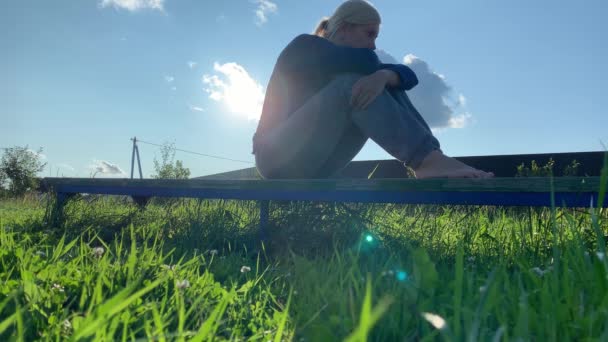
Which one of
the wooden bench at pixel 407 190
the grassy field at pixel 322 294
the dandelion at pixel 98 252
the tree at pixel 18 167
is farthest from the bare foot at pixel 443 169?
the tree at pixel 18 167

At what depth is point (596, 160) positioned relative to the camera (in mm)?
7102

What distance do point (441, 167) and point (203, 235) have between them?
1543 mm

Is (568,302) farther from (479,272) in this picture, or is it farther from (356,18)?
(356,18)

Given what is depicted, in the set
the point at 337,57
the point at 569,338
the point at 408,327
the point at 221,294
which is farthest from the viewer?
the point at 337,57

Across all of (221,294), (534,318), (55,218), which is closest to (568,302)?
(534,318)

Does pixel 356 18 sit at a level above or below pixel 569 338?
above

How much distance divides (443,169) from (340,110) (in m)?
Result: 0.71

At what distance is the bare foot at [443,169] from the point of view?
223 centimetres

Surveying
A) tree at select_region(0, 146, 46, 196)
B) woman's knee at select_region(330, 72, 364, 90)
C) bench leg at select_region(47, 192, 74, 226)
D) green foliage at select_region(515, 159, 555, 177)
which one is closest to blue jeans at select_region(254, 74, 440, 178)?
woman's knee at select_region(330, 72, 364, 90)

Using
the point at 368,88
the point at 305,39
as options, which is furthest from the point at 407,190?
the point at 305,39

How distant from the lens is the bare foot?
7.30 ft

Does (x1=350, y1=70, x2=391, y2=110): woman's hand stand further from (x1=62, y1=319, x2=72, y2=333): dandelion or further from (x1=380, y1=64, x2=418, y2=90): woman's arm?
(x1=62, y1=319, x2=72, y2=333): dandelion

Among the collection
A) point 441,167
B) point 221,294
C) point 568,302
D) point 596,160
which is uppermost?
point 596,160

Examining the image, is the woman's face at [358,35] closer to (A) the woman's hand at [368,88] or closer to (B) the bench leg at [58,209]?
(A) the woman's hand at [368,88]
